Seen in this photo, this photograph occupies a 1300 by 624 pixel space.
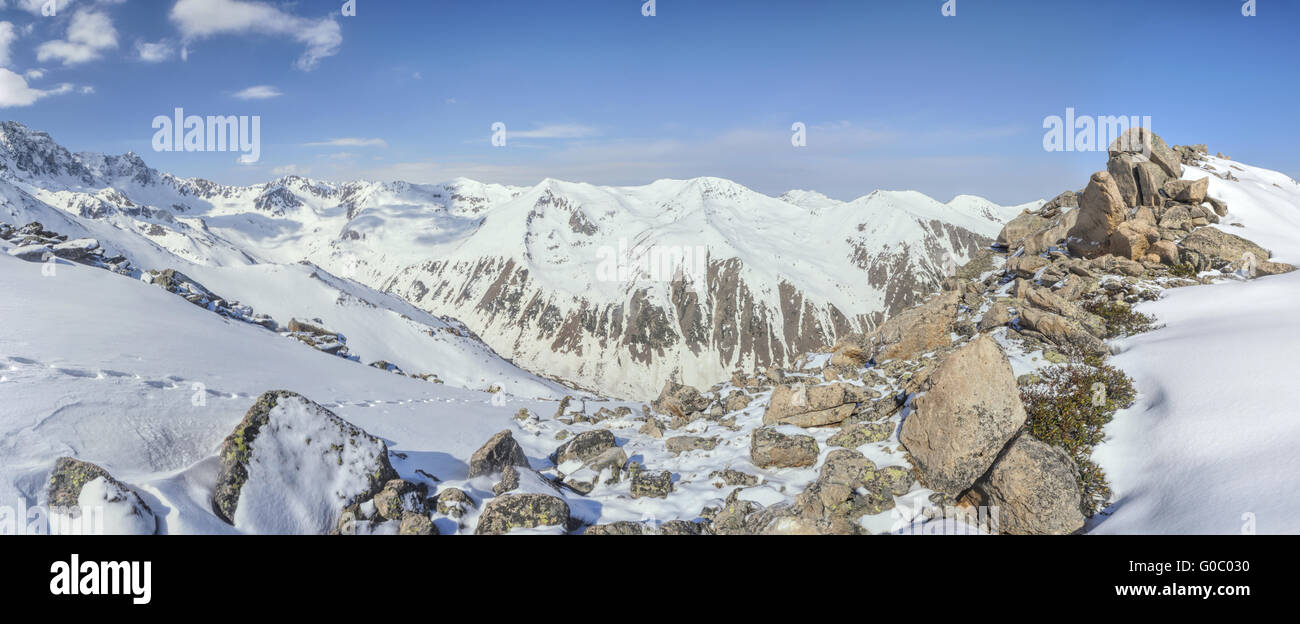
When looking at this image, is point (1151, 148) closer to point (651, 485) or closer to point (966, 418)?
point (966, 418)

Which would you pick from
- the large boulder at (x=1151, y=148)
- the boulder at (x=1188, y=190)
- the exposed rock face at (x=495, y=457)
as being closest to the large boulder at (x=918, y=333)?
the boulder at (x=1188, y=190)

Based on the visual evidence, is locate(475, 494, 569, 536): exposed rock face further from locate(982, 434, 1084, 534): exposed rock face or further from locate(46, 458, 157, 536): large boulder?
locate(982, 434, 1084, 534): exposed rock face

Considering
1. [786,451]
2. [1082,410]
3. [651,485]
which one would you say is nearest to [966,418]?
[1082,410]

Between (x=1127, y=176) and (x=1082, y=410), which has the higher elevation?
(x=1127, y=176)

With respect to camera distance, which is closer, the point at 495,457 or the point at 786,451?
the point at 495,457

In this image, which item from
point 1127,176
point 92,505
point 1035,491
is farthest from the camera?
point 1127,176

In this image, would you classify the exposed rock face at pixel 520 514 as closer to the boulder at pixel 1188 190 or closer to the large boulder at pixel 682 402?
the large boulder at pixel 682 402

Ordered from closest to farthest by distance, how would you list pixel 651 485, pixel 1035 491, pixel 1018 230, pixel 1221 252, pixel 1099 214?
pixel 1035 491, pixel 651 485, pixel 1221 252, pixel 1099 214, pixel 1018 230
